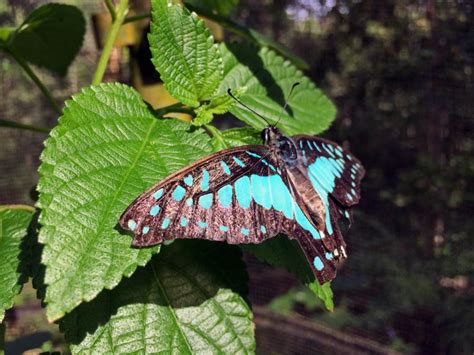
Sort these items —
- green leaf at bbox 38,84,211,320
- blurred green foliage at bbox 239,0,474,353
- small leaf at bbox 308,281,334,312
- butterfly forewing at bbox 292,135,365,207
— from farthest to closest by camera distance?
A: blurred green foliage at bbox 239,0,474,353 < butterfly forewing at bbox 292,135,365,207 < small leaf at bbox 308,281,334,312 < green leaf at bbox 38,84,211,320

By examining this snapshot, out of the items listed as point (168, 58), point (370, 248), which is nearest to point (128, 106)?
point (168, 58)

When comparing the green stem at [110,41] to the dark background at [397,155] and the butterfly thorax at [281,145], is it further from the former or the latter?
the dark background at [397,155]

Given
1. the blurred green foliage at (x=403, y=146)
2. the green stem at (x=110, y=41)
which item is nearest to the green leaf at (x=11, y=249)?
the green stem at (x=110, y=41)

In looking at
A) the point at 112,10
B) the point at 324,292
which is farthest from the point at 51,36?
the point at 324,292

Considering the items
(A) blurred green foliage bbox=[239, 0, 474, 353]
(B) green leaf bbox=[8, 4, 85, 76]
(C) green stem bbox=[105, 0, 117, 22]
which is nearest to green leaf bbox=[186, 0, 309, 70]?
(C) green stem bbox=[105, 0, 117, 22]

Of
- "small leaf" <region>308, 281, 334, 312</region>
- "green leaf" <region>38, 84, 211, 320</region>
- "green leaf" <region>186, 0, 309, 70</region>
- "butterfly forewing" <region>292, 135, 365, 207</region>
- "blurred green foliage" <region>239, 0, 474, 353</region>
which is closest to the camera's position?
"green leaf" <region>38, 84, 211, 320</region>

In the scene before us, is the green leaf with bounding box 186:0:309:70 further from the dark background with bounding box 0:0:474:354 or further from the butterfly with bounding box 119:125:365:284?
the dark background with bounding box 0:0:474:354
